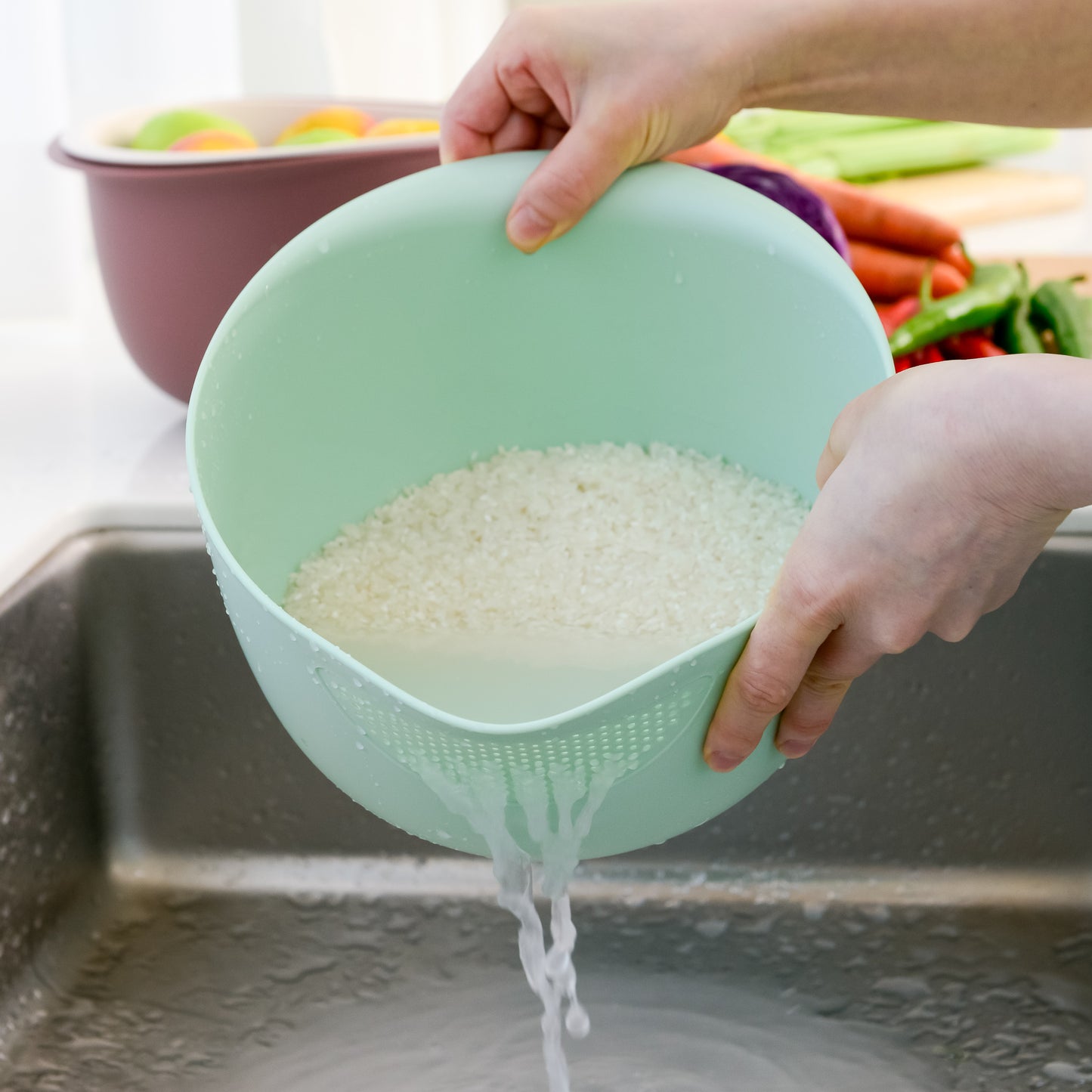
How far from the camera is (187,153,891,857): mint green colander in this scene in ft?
1.75

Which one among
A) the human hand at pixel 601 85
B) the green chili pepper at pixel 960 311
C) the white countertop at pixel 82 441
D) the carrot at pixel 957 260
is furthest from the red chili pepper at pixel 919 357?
the human hand at pixel 601 85

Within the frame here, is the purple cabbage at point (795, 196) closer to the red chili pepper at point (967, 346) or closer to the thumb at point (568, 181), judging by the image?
the red chili pepper at point (967, 346)

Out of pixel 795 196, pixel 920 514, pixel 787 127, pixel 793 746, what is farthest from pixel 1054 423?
pixel 787 127

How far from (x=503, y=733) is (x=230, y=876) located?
53 centimetres

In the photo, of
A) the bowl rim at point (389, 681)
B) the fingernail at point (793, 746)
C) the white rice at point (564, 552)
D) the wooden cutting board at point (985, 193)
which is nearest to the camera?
the bowl rim at point (389, 681)

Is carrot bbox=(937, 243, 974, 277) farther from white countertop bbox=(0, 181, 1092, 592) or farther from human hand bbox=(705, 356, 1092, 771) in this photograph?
human hand bbox=(705, 356, 1092, 771)

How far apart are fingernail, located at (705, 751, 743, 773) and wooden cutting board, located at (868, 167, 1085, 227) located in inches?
38.9

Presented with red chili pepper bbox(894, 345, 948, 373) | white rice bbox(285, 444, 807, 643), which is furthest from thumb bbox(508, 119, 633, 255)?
red chili pepper bbox(894, 345, 948, 373)

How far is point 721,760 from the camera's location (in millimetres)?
542

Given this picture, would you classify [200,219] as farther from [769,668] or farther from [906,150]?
[906,150]

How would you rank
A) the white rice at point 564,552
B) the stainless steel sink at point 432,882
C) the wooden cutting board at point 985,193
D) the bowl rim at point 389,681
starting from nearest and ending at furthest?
the bowl rim at point 389,681 < the white rice at point 564,552 < the stainless steel sink at point 432,882 < the wooden cutting board at point 985,193

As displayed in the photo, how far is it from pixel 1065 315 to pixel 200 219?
2.14 ft

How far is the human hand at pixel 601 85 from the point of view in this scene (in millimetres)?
704

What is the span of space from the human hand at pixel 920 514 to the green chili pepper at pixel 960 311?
0.49m
